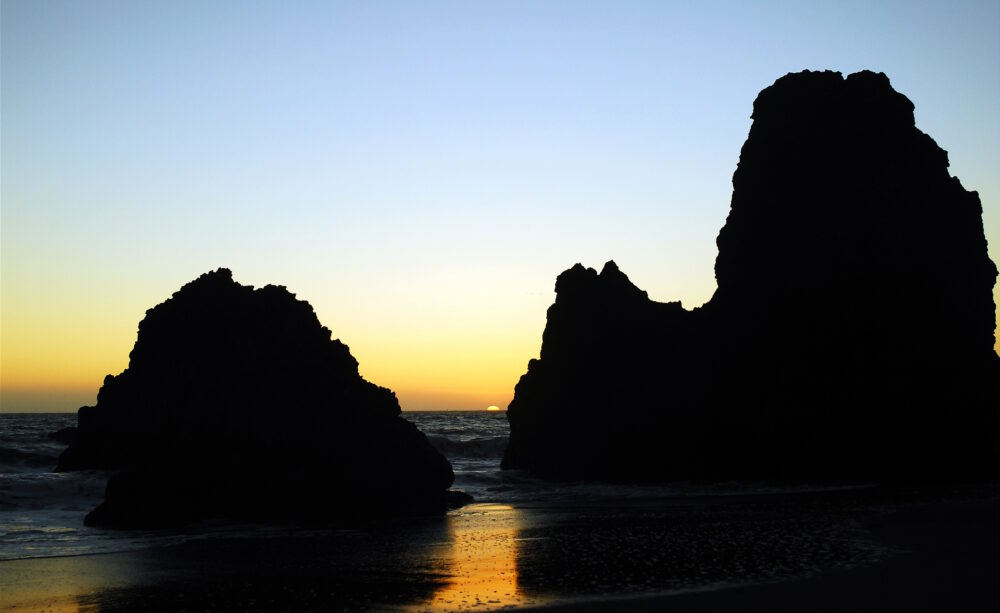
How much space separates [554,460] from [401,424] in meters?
17.7

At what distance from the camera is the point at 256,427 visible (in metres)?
32.2

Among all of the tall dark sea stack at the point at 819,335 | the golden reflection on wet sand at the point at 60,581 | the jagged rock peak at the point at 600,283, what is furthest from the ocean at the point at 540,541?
the jagged rock peak at the point at 600,283

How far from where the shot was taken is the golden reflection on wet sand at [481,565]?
15977 millimetres

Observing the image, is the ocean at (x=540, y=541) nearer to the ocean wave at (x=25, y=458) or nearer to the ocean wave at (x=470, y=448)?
the ocean wave at (x=25, y=458)

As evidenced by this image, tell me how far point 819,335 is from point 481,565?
29.4m

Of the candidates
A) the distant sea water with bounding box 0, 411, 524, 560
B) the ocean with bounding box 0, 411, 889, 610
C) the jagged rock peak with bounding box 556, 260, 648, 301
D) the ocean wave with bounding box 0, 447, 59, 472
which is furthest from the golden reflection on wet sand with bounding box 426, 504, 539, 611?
the ocean wave with bounding box 0, 447, 59, 472

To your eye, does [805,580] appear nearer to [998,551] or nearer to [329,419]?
[998,551]

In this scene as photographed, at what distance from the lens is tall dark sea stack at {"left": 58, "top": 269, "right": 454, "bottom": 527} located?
3103cm

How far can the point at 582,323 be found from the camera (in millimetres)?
52844

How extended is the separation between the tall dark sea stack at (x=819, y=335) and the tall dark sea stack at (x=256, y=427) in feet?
54.5

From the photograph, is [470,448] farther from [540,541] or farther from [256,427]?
[540,541]

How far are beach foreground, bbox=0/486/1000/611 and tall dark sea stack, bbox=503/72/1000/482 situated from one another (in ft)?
42.8

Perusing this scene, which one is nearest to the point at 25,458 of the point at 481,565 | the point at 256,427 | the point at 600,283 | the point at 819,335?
the point at 256,427

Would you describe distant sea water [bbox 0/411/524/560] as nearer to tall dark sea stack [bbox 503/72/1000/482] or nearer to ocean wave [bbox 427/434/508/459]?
tall dark sea stack [bbox 503/72/1000/482]
